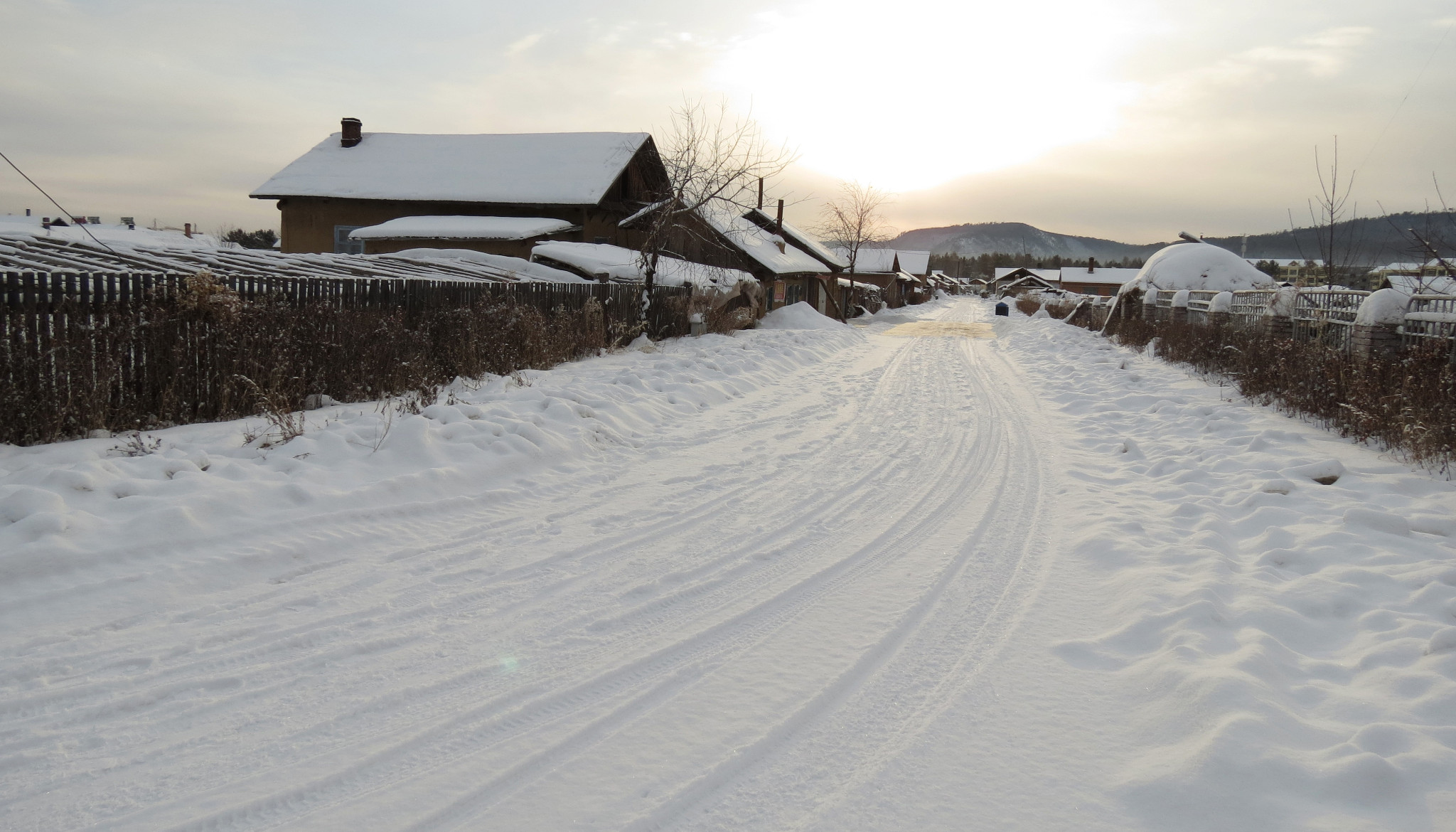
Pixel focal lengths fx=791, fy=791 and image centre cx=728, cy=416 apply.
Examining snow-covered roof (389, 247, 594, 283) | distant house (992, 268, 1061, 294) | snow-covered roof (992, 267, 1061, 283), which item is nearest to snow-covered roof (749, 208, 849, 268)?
snow-covered roof (389, 247, 594, 283)

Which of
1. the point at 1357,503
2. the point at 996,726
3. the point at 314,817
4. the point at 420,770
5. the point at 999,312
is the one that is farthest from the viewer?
the point at 999,312

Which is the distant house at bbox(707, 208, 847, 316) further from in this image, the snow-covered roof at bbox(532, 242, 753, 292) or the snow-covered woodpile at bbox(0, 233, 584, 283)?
the snow-covered woodpile at bbox(0, 233, 584, 283)

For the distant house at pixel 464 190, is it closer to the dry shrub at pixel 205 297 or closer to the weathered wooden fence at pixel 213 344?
the weathered wooden fence at pixel 213 344

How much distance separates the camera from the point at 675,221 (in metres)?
20.6

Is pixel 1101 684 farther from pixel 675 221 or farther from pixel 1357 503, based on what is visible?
pixel 675 221

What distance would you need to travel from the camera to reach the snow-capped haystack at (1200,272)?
76.6ft

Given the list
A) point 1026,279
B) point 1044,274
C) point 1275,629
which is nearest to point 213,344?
point 1275,629

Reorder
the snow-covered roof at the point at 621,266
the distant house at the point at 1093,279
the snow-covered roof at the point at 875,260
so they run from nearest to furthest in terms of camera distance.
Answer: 1. the snow-covered roof at the point at 621,266
2. the snow-covered roof at the point at 875,260
3. the distant house at the point at 1093,279

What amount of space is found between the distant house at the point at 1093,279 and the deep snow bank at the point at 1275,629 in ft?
413

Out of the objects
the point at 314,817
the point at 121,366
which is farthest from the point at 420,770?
the point at 121,366

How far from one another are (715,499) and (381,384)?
5.31m

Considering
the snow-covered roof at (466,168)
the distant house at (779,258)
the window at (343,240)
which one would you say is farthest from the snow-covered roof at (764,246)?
the window at (343,240)

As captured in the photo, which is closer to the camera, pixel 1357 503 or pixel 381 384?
pixel 1357 503

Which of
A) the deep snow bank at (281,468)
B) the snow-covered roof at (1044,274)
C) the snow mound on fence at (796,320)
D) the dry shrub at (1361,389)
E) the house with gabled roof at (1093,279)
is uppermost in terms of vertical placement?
the snow-covered roof at (1044,274)
